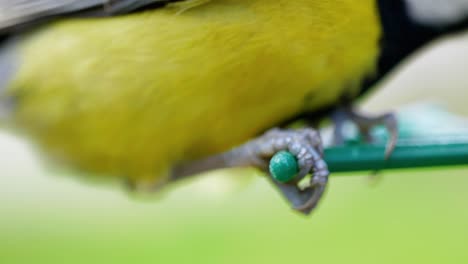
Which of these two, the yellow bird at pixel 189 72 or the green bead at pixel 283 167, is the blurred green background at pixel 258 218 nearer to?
the yellow bird at pixel 189 72

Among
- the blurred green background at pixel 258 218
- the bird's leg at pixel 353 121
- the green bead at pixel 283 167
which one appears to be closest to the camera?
the green bead at pixel 283 167

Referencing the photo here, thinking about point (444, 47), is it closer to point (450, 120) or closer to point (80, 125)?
point (450, 120)

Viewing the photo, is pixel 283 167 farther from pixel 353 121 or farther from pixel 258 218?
pixel 258 218

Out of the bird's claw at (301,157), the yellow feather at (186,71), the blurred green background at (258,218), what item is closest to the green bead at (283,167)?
the bird's claw at (301,157)

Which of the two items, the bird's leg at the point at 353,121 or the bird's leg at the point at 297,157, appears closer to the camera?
the bird's leg at the point at 297,157

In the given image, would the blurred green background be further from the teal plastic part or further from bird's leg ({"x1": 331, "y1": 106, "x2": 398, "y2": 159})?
the teal plastic part
